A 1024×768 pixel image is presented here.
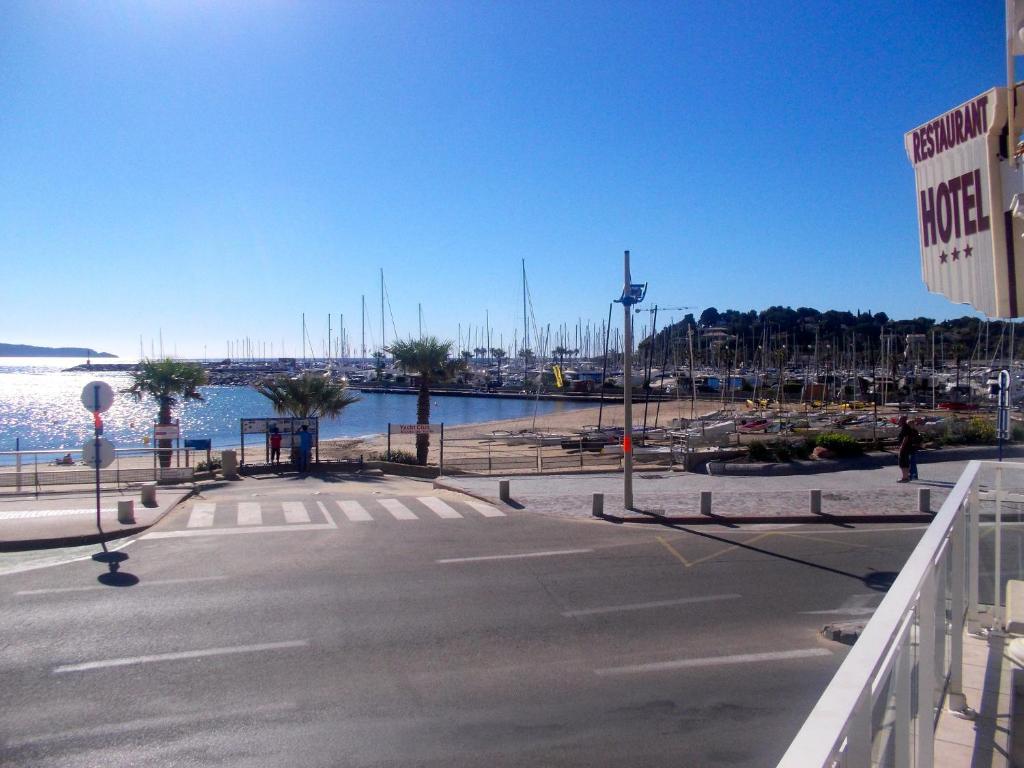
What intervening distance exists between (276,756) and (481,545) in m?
8.31

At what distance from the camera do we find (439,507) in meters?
18.9

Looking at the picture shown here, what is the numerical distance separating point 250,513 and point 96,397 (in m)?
3.89

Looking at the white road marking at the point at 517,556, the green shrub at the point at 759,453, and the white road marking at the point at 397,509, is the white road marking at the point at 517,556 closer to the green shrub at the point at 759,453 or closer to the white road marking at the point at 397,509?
the white road marking at the point at 397,509

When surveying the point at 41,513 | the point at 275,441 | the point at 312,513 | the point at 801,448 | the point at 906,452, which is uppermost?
the point at 275,441

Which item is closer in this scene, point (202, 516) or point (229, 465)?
point (202, 516)

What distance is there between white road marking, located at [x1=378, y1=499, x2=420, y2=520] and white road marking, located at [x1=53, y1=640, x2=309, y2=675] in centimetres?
836

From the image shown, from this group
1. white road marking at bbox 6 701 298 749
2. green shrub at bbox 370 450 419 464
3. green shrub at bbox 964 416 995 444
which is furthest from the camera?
green shrub at bbox 370 450 419 464

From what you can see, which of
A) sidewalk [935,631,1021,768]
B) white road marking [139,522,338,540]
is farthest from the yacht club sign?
white road marking [139,522,338,540]

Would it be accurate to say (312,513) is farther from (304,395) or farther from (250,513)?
(304,395)

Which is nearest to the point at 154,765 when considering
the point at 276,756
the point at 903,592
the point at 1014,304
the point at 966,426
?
the point at 276,756

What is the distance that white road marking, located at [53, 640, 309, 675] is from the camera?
8.25 m

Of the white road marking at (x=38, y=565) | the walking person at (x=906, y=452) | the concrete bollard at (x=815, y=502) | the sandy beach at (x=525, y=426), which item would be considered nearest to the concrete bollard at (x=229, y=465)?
the white road marking at (x=38, y=565)

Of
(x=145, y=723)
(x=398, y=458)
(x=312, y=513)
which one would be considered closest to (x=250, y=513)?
(x=312, y=513)

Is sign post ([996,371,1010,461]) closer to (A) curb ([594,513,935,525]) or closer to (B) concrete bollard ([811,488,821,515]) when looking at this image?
(A) curb ([594,513,935,525])
